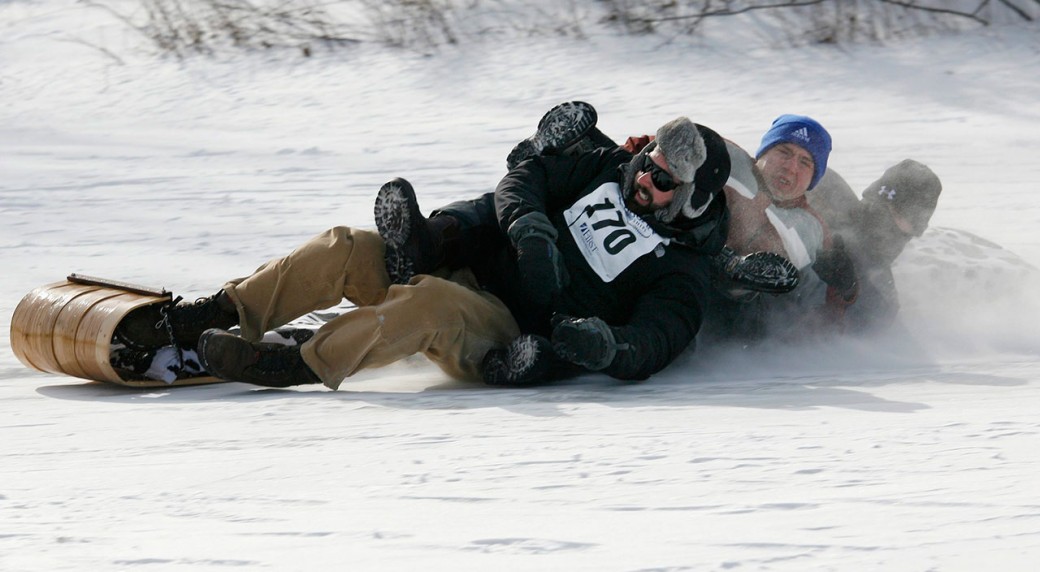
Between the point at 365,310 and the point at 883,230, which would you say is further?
the point at 883,230

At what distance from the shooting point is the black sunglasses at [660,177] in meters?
3.43

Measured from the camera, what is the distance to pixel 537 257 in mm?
3365

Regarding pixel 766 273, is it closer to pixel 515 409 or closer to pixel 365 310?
pixel 515 409

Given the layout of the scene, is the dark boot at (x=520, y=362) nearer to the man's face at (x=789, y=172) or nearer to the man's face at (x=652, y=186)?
the man's face at (x=652, y=186)

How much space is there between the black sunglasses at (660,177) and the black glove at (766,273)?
272 mm

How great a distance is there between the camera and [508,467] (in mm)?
2572

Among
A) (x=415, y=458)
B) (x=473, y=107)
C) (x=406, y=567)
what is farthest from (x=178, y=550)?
(x=473, y=107)

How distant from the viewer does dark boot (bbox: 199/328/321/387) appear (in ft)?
10.8

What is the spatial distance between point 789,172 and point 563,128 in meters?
0.70

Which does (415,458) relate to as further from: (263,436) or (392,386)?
(392,386)

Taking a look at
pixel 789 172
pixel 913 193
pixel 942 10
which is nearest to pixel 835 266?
pixel 789 172

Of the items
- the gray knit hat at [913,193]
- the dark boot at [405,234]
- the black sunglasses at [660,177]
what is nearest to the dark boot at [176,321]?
the dark boot at [405,234]

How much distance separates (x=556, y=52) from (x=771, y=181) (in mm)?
5298

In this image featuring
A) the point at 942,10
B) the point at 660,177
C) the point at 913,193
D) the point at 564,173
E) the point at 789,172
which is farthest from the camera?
the point at 942,10
